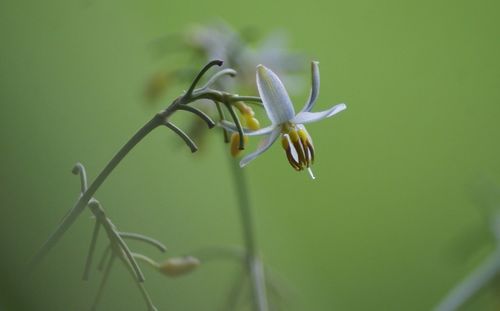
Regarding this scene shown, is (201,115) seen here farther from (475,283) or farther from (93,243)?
(475,283)

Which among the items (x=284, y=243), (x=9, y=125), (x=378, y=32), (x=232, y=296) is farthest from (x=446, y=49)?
(x=9, y=125)

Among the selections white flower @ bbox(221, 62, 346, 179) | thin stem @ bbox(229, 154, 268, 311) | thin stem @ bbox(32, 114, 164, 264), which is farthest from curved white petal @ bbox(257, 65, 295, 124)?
thin stem @ bbox(229, 154, 268, 311)

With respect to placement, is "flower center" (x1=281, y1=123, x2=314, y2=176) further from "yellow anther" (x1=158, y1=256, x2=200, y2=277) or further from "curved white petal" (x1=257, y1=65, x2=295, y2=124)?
"yellow anther" (x1=158, y1=256, x2=200, y2=277)

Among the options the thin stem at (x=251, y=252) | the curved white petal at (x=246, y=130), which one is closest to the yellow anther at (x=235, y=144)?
the curved white petal at (x=246, y=130)

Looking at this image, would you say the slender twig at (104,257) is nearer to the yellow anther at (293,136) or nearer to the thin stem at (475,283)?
the yellow anther at (293,136)

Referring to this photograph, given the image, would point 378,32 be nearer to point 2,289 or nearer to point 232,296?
point 232,296

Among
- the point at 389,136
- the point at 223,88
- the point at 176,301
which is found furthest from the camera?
the point at 389,136
